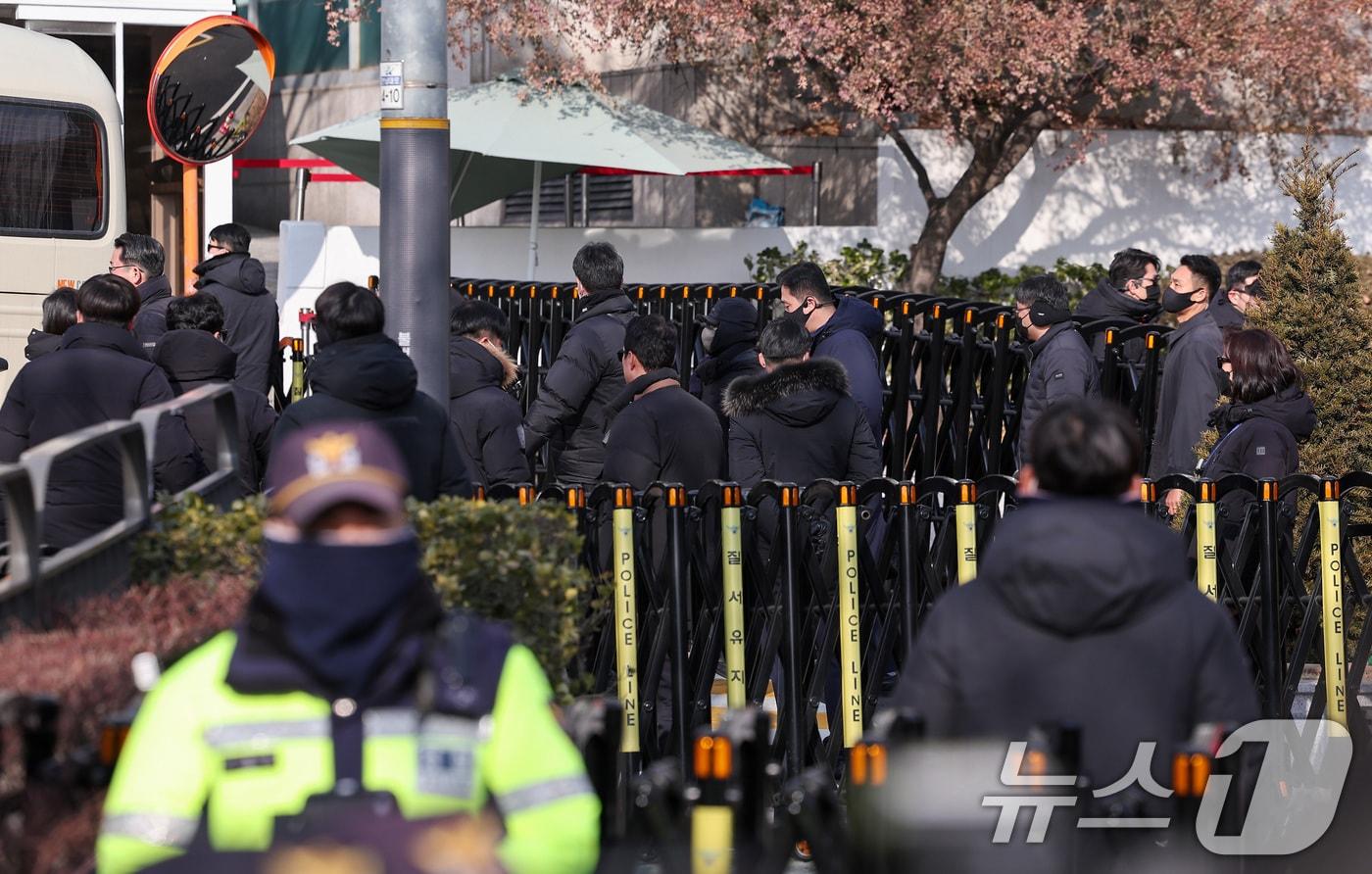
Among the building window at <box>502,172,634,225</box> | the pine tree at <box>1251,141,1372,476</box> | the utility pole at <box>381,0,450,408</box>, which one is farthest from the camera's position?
the building window at <box>502,172,634,225</box>

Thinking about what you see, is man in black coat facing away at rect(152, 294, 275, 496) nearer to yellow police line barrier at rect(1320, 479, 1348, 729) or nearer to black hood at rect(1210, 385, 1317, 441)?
black hood at rect(1210, 385, 1317, 441)

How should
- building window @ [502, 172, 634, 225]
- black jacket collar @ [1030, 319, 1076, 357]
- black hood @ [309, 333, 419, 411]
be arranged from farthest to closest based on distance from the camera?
building window @ [502, 172, 634, 225] < black jacket collar @ [1030, 319, 1076, 357] < black hood @ [309, 333, 419, 411]

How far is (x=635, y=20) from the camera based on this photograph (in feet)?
55.0

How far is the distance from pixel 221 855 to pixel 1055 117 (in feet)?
52.2

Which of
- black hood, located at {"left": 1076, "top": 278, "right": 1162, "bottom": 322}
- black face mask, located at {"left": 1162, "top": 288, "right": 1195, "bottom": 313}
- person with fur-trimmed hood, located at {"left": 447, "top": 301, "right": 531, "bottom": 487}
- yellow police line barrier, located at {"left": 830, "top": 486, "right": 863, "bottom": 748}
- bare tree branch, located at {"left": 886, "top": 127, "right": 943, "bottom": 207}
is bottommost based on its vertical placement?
yellow police line barrier, located at {"left": 830, "top": 486, "right": 863, "bottom": 748}

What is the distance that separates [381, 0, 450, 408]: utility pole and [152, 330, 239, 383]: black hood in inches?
75.6

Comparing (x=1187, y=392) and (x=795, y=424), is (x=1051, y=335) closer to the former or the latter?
(x=1187, y=392)

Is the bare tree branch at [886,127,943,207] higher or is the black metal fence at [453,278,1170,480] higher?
the bare tree branch at [886,127,943,207]

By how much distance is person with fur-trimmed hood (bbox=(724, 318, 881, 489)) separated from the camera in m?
6.99

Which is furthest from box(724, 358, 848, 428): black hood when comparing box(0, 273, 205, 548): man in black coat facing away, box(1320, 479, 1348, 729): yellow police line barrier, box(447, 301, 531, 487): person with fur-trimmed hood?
box(0, 273, 205, 548): man in black coat facing away

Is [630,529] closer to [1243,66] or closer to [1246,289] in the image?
[1246,289]

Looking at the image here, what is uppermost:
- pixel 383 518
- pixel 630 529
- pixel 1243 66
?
pixel 1243 66

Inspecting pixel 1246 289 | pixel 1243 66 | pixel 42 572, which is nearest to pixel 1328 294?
pixel 1246 289

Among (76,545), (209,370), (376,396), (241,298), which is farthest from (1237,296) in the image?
(76,545)
